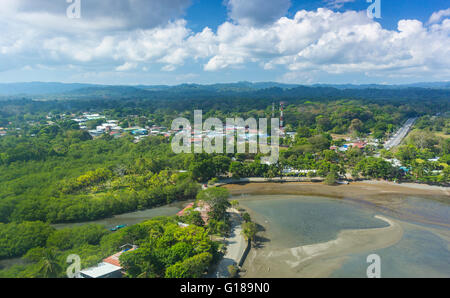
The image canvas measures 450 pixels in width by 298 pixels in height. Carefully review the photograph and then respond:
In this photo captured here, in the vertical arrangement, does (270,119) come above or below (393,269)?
above

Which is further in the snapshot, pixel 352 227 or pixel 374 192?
pixel 374 192

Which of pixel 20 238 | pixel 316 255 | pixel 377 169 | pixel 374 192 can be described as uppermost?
pixel 377 169

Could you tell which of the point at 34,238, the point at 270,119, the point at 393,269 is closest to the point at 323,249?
the point at 393,269

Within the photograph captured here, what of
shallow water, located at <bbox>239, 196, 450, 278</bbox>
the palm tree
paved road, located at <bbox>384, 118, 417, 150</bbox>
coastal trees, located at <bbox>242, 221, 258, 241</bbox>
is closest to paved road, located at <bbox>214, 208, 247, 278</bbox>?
coastal trees, located at <bbox>242, 221, 258, 241</bbox>

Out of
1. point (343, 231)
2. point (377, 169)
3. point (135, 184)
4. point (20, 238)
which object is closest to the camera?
point (20, 238)

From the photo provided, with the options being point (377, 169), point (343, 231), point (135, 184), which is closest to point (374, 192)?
point (377, 169)

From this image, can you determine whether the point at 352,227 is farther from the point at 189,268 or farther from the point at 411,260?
the point at 189,268

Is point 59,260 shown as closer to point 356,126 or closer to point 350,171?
point 350,171
